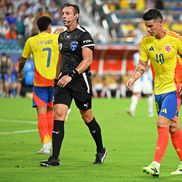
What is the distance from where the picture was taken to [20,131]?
18031 mm

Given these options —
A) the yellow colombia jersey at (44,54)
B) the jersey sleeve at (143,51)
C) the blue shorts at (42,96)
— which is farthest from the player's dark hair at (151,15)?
the blue shorts at (42,96)

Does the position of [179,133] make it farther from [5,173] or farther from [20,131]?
[20,131]

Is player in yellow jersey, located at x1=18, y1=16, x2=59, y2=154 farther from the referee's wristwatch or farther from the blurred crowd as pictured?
the blurred crowd

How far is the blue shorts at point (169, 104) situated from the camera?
10.6m

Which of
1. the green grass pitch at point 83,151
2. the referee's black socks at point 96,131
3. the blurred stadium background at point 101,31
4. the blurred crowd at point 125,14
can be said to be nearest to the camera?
the green grass pitch at point 83,151

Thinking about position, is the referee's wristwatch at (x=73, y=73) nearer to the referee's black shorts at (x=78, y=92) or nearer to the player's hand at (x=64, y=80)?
the player's hand at (x=64, y=80)

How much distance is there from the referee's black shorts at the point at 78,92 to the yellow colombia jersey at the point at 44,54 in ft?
6.82

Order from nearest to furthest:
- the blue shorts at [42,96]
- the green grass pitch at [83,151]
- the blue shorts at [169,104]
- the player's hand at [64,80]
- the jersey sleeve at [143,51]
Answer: the green grass pitch at [83,151] → the blue shorts at [169,104] → the jersey sleeve at [143,51] → the player's hand at [64,80] → the blue shorts at [42,96]

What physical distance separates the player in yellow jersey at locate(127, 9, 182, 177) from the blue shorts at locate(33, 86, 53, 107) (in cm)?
315

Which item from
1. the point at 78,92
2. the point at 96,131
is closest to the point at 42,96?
the point at 96,131

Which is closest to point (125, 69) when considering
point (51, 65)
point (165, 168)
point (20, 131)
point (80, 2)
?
point (80, 2)

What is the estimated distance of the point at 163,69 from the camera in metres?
10.8

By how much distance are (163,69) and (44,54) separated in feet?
11.6

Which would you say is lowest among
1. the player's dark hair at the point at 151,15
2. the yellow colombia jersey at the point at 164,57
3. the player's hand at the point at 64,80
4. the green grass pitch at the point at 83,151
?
the green grass pitch at the point at 83,151
